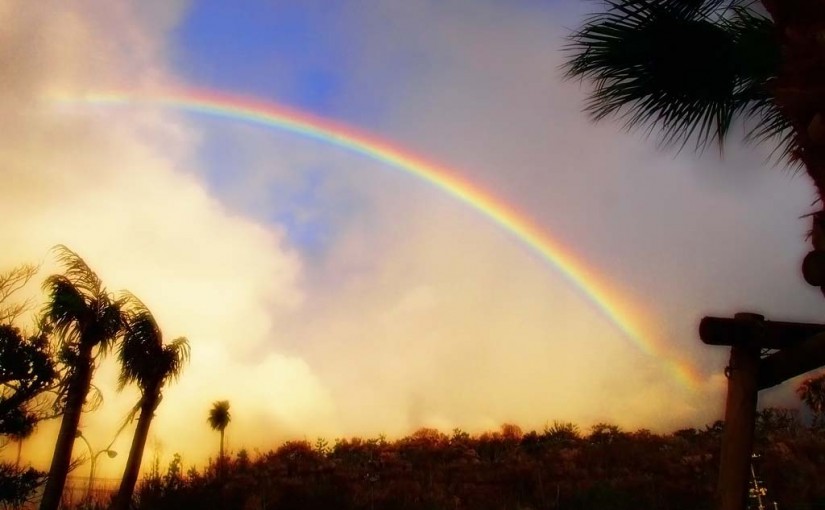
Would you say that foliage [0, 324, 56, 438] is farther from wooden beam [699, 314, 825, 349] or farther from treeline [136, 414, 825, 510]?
wooden beam [699, 314, 825, 349]

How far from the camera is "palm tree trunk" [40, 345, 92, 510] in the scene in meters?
13.0

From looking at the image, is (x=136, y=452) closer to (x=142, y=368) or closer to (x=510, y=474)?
(x=142, y=368)

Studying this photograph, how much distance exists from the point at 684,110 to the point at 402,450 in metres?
31.5

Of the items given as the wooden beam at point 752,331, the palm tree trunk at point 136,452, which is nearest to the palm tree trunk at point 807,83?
the wooden beam at point 752,331

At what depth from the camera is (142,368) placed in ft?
50.6

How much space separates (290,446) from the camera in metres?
37.2

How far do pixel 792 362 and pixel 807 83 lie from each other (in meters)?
2.09

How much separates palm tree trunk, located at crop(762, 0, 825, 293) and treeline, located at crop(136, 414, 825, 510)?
60.9ft

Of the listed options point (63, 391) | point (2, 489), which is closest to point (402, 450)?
point (2, 489)

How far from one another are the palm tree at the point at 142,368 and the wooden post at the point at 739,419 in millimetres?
13175

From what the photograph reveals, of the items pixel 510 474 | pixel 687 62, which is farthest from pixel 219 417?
pixel 687 62

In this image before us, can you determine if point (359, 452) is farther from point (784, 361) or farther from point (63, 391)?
point (784, 361)

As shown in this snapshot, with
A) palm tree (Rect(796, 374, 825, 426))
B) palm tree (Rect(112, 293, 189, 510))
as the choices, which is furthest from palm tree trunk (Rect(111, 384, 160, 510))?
palm tree (Rect(796, 374, 825, 426))

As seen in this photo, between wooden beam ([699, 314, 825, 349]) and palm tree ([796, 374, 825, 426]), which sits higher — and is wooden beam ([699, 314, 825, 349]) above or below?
below
